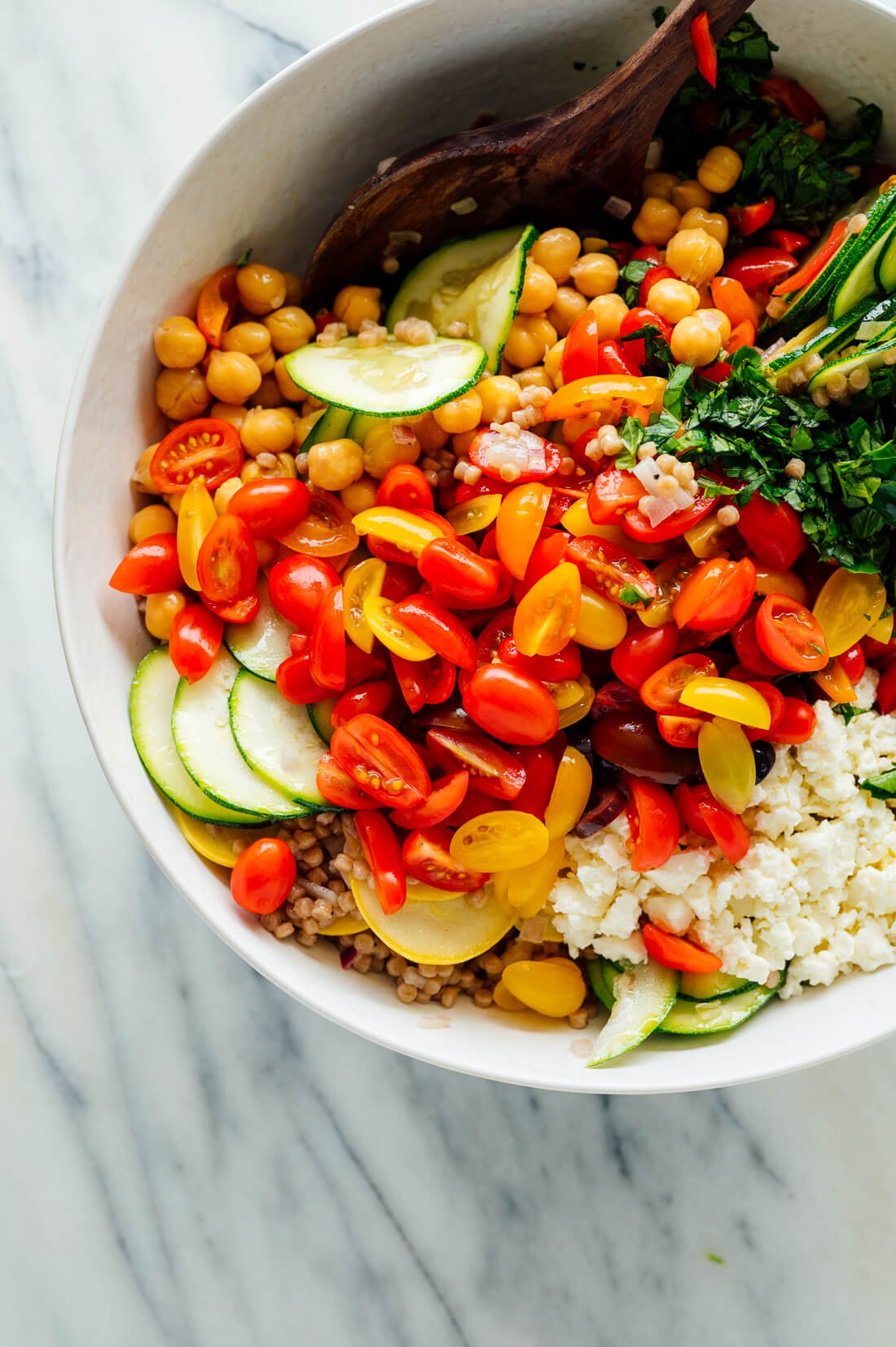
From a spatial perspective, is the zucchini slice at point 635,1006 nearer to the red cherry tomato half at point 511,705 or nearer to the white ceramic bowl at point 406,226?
the white ceramic bowl at point 406,226

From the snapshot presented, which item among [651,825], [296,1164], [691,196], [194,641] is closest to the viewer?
[651,825]

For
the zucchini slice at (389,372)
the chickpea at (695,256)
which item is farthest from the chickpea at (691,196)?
the zucchini slice at (389,372)

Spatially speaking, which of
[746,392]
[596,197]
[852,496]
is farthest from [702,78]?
[852,496]

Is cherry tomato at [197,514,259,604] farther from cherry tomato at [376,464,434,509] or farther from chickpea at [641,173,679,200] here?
chickpea at [641,173,679,200]

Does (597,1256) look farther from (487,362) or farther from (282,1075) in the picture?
(487,362)

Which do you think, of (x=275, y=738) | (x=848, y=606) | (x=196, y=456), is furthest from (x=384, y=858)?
(x=848, y=606)

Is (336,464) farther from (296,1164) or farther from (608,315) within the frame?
(296,1164)

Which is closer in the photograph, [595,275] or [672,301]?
[672,301]
